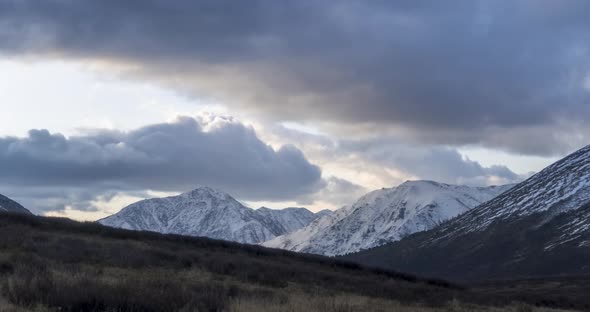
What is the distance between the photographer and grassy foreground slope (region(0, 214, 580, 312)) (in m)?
17.5

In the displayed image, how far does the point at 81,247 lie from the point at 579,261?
187766 millimetres

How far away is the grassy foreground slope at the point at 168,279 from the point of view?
57.3 ft

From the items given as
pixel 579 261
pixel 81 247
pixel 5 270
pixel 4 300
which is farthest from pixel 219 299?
pixel 579 261

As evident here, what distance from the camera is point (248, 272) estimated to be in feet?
117

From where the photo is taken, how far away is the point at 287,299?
75.9 feet

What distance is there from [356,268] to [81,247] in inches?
890

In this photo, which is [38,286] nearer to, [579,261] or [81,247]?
[81,247]

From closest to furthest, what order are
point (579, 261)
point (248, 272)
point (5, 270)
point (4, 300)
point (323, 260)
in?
point (4, 300)
point (5, 270)
point (248, 272)
point (323, 260)
point (579, 261)

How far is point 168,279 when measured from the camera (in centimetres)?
2577

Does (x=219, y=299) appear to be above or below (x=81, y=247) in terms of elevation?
below

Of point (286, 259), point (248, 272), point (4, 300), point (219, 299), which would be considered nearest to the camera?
point (4, 300)

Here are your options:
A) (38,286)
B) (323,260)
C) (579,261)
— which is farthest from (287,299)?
(579,261)

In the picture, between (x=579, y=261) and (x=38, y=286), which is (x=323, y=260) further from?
(x=579, y=261)

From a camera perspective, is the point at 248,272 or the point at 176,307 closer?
the point at 176,307
